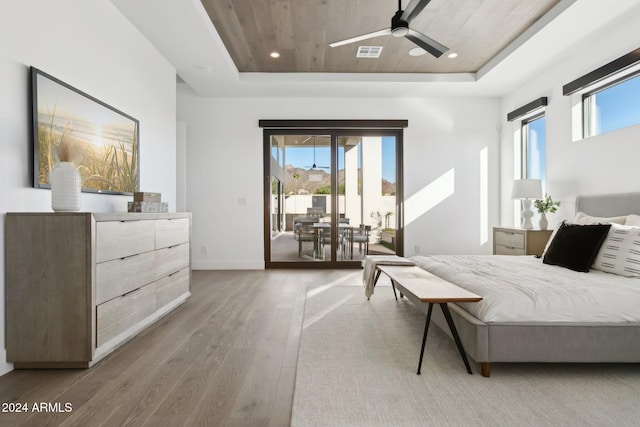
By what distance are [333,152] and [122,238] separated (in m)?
3.71

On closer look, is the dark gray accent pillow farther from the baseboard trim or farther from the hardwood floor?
the baseboard trim

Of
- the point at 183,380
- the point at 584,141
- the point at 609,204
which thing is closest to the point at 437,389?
the point at 183,380

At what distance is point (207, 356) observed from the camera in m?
2.21

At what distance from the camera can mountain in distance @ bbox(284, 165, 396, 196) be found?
5.52 metres

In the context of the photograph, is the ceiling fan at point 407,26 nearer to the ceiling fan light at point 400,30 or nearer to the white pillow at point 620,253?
the ceiling fan light at point 400,30

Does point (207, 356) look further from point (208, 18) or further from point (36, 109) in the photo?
point (208, 18)

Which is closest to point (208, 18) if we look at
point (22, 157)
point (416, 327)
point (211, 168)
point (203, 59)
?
point (203, 59)

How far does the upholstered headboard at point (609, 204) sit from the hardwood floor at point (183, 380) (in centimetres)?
305

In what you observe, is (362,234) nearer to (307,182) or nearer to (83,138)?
(307,182)

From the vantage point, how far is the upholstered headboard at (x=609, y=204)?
2.97m

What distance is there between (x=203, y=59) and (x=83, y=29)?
1.51 meters

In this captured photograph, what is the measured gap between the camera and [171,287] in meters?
3.12

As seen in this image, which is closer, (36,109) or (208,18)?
(36,109)

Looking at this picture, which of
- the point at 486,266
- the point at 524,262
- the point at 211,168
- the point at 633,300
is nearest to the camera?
the point at 633,300
